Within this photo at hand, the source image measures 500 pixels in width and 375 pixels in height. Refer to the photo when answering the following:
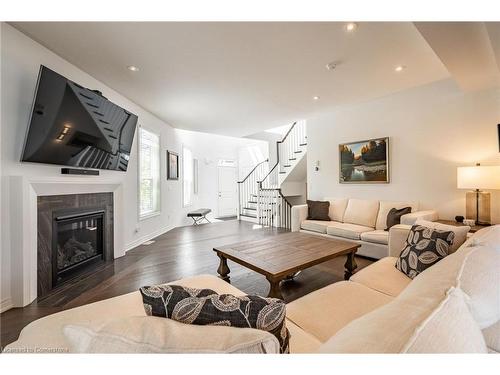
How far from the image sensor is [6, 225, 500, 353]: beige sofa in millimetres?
538

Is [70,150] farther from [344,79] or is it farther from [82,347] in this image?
[344,79]

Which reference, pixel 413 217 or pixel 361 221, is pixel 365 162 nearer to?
pixel 361 221

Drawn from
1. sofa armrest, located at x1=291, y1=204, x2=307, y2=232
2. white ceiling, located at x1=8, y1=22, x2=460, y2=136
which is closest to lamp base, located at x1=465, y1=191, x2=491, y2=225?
white ceiling, located at x1=8, y1=22, x2=460, y2=136

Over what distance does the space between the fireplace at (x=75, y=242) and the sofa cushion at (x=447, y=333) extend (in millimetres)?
3092

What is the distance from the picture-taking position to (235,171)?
25.0ft

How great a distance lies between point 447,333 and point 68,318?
4.86ft

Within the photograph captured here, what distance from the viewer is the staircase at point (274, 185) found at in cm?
575

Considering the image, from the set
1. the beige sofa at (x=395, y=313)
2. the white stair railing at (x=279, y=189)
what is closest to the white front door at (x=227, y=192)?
the white stair railing at (x=279, y=189)

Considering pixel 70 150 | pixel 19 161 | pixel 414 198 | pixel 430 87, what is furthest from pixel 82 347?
pixel 430 87

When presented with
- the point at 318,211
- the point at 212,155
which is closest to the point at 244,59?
the point at 318,211

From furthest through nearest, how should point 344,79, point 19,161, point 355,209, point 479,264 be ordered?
1. point 355,209
2. point 344,79
3. point 19,161
4. point 479,264

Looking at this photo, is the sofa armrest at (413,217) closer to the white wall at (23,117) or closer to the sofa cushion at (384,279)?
the sofa cushion at (384,279)
